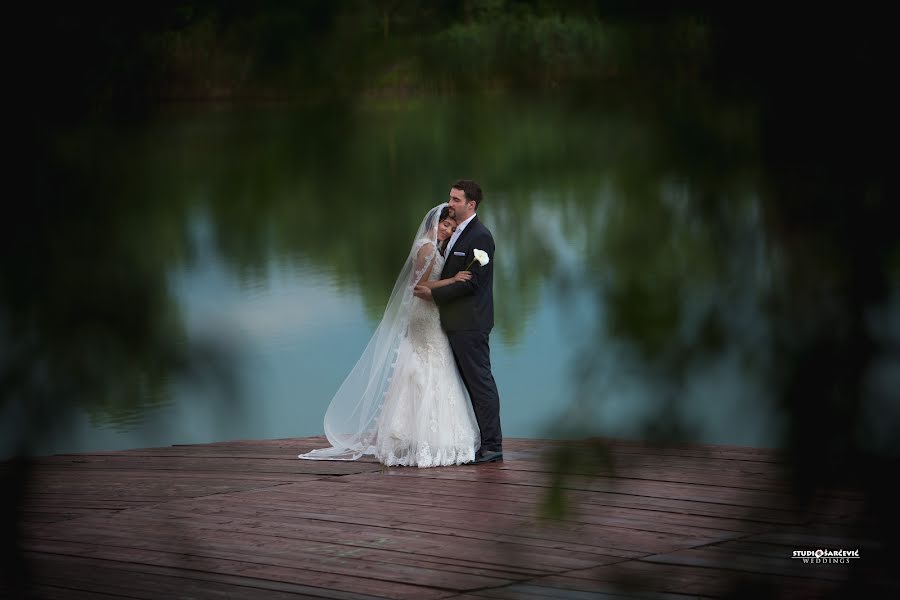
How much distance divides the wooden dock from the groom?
239mm

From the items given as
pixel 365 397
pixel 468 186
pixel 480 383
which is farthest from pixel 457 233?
pixel 468 186

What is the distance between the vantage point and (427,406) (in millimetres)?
6934

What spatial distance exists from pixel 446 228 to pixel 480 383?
89 centimetres

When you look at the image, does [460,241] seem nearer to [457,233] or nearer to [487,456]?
[457,233]

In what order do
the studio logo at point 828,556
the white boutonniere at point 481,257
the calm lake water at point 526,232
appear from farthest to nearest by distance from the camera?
the white boutonniere at point 481,257, the studio logo at point 828,556, the calm lake water at point 526,232

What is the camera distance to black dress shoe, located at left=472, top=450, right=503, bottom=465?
22.7 ft

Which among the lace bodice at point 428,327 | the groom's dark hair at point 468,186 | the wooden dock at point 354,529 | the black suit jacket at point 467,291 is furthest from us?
the lace bodice at point 428,327

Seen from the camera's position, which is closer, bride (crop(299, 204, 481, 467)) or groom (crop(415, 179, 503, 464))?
groom (crop(415, 179, 503, 464))

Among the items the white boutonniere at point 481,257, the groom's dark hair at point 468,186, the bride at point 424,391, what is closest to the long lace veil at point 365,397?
the bride at point 424,391

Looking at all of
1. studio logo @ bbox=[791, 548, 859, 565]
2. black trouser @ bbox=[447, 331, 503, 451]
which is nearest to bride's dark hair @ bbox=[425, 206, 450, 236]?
black trouser @ bbox=[447, 331, 503, 451]

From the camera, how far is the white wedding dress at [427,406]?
6.91 m

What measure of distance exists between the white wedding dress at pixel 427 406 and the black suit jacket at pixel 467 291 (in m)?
0.11

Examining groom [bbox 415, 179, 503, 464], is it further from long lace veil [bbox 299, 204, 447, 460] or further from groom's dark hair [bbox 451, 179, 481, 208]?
groom's dark hair [bbox 451, 179, 481, 208]

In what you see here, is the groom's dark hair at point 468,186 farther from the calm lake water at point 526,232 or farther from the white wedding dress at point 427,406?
the white wedding dress at point 427,406
